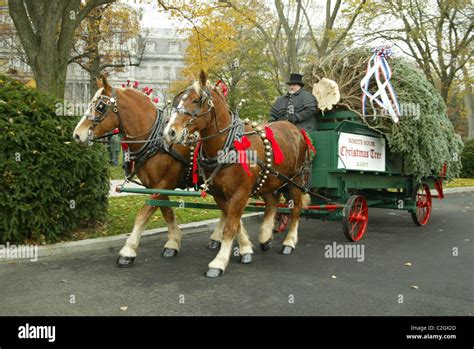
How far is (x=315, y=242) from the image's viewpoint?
8188 mm

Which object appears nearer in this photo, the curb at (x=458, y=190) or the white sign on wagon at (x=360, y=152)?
the white sign on wagon at (x=360, y=152)

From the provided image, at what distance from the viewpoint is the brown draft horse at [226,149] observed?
17.6 feet

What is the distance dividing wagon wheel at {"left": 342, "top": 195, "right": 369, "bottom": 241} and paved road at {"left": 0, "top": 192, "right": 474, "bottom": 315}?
336 millimetres

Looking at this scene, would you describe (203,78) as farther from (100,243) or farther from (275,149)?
(100,243)

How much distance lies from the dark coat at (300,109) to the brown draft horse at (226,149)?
80 cm

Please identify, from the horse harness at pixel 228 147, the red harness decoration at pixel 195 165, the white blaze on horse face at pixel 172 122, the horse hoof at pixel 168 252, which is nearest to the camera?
the white blaze on horse face at pixel 172 122

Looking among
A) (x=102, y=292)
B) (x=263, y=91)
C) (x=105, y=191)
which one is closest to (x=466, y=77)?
(x=263, y=91)

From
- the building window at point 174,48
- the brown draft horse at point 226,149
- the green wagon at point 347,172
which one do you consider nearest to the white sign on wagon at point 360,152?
the green wagon at point 347,172

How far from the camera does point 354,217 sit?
25.8 ft

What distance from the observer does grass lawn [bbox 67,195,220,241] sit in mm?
7881

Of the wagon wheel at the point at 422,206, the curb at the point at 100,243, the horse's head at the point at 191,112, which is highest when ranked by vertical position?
the horse's head at the point at 191,112

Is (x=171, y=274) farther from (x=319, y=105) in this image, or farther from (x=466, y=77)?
(x=466, y=77)

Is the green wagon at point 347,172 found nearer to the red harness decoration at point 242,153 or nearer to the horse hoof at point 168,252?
the horse hoof at point 168,252

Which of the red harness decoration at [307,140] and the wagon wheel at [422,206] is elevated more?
the red harness decoration at [307,140]
